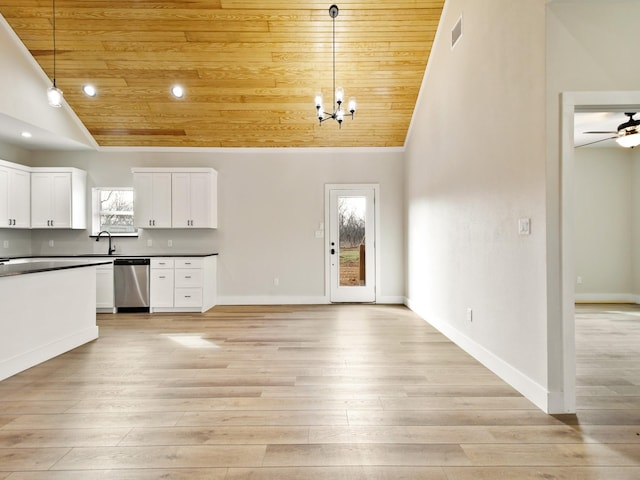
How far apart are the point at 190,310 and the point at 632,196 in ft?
26.5

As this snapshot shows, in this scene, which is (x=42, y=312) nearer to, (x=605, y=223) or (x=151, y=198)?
(x=151, y=198)

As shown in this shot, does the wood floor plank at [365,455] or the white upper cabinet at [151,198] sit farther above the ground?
the white upper cabinet at [151,198]

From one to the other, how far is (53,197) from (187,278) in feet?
8.93

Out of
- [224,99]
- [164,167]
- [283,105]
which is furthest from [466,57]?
[164,167]

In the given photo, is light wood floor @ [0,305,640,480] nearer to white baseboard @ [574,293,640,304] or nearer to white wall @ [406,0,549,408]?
white wall @ [406,0,549,408]

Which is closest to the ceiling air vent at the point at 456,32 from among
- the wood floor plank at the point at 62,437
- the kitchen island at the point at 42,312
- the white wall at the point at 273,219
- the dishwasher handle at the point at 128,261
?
the white wall at the point at 273,219

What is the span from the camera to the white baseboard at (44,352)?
3299mm

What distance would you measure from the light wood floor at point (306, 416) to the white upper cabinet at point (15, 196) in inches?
132

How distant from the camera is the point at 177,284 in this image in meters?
6.30

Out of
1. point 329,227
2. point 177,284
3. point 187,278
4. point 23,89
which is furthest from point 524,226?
point 23,89

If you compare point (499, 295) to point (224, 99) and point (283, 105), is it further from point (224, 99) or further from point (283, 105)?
point (224, 99)

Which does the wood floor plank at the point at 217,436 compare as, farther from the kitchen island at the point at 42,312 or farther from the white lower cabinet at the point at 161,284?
the white lower cabinet at the point at 161,284

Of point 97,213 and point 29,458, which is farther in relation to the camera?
point 97,213

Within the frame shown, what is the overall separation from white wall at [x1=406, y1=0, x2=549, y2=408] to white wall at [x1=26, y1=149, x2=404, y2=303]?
1769mm
